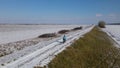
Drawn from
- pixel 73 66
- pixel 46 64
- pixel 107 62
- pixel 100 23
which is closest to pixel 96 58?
pixel 107 62

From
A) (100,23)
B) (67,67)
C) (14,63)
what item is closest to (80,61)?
(67,67)

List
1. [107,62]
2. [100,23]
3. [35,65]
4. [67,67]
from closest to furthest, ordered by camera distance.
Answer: [35,65] → [67,67] → [107,62] → [100,23]

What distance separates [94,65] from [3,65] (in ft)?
22.3

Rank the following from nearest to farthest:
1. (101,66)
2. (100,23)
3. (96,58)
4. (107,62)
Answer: (101,66), (107,62), (96,58), (100,23)

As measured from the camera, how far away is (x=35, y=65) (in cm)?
1389

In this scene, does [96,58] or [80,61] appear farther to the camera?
[96,58]

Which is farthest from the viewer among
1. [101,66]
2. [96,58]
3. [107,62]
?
[96,58]

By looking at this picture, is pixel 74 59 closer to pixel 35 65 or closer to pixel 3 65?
pixel 35 65

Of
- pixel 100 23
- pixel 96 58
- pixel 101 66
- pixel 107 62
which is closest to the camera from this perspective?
pixel 101 66

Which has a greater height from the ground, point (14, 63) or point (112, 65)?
point (14, 63)

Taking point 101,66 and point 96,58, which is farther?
point 96,58

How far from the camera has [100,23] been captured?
14662cm

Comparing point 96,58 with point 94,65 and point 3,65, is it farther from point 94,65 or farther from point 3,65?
point 3,65

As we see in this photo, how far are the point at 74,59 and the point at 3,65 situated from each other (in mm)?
5672
